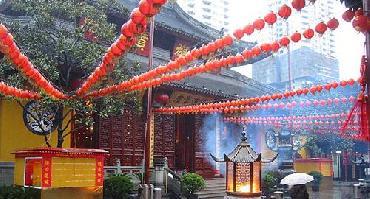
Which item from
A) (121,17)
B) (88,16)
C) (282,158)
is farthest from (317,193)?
(88,16)

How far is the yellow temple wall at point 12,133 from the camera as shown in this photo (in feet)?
45.8

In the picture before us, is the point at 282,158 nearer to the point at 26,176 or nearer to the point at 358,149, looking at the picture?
the point at 358,149

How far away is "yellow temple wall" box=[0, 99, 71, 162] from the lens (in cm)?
1397

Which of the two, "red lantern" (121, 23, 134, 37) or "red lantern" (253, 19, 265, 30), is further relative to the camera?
"red lantern" (253, 19, 265, 30)

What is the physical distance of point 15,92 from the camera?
10828mm

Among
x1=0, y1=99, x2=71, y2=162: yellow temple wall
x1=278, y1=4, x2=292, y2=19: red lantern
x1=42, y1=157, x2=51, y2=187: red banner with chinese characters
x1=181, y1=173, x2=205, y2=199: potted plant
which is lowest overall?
x1=181, y1=173, x2=205, y2=199: potted plant

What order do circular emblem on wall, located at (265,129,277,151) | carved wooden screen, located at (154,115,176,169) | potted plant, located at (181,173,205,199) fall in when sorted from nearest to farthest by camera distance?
potted plant, located at (181,173,205,199)
carved wooden screen, located at (154,115,176,169)
circular emblem on wall, located at (265,129,277,151)

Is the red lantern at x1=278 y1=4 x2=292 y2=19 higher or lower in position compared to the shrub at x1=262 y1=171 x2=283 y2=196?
higher

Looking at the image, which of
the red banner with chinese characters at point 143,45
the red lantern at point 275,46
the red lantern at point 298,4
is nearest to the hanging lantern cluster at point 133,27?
the red lantern at point 298,4

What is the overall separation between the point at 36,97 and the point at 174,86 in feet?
23.8

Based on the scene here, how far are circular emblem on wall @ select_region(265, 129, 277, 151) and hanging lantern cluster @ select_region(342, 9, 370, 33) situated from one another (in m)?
21.7

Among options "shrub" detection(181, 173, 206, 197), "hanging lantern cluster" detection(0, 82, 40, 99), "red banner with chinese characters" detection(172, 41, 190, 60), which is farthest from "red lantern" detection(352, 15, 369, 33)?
"red banner with chinese characters" detection(172, 41, 190, 60)

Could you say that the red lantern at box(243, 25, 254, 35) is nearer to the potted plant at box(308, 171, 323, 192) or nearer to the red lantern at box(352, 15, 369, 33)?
the red lantern at box(352, 15, 369, 33)

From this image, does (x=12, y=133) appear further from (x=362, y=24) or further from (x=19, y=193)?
(x=362, y=24)
